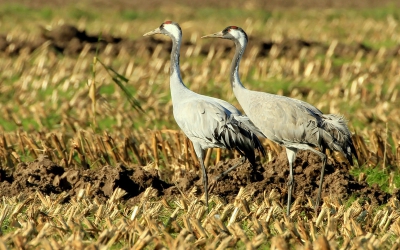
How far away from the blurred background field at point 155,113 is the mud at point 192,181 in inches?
1.1

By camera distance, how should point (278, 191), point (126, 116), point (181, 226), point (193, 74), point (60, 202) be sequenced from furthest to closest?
point (193, 74) < point (126, 116) < point (278, 191) < point (60, 202) < point (181, 226)

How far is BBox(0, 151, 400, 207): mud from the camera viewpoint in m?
7.06

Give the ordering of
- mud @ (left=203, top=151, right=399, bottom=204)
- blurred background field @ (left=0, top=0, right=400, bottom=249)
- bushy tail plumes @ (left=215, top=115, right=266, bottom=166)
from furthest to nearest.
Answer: mud @ (left=203, top=151, right=399, bottom=204) < bushy tail plumes @ (left=215, top=115, right=266, bottom=166) < blurred background field @ (left=0, top=0, right=400, bottom=249)

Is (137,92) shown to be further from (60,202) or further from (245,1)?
(245,1)

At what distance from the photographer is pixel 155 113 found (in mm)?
11211

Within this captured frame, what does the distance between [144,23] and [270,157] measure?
55.0ft

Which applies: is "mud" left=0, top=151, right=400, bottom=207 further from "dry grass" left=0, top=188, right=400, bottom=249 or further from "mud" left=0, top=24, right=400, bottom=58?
"mud" left=0, top=24, right=400, bottom=58

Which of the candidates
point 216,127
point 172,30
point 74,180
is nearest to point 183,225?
point 216,127

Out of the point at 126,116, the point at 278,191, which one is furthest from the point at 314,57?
the point at 278,191

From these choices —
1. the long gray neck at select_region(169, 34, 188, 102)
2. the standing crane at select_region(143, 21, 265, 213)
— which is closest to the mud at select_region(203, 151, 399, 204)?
the standing crane at select_region(143, 21, 265, 213)

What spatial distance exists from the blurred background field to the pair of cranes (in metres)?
A: 0.48

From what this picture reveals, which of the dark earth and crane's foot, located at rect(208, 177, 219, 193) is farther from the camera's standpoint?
crane's foot, located at rect(208, 177, 219, 193)

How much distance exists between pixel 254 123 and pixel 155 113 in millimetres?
4453

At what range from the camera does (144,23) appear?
966 inches
